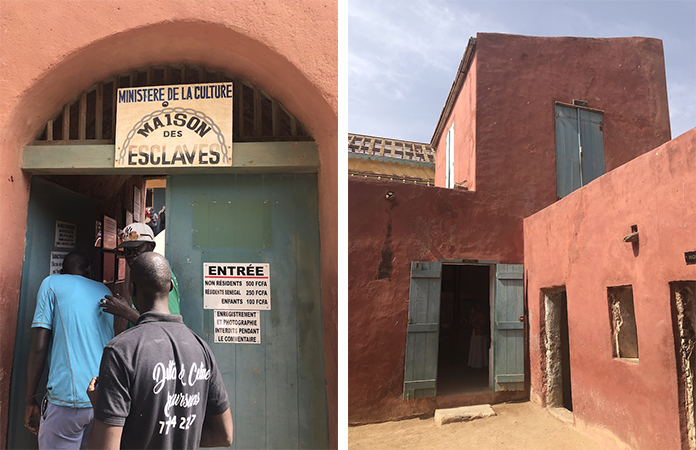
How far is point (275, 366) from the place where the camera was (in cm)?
344

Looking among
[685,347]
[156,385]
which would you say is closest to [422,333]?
[685,347]

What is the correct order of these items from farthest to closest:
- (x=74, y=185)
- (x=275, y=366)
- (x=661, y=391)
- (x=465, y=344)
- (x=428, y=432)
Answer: (x=465, y=344), (x=428, y=432), (x=661, y=391), (x=74, y=185), (x=275, y=366)

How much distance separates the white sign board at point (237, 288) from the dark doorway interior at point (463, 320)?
719cm

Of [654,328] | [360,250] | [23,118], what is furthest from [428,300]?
[23,118]

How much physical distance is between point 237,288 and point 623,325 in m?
4.48

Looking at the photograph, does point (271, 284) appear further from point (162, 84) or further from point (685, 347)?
point (685, 347)

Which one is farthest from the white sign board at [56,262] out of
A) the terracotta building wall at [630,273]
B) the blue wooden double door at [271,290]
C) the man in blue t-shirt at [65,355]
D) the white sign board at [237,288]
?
the terracotta building wall at [630,273]

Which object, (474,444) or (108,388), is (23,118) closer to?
(108,388)

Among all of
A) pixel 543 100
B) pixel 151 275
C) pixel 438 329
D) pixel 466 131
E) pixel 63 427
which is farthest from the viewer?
pixel 466 131

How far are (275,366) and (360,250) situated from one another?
3683 mm

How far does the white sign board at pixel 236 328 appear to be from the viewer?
3.43m

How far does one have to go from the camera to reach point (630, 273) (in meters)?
5.04

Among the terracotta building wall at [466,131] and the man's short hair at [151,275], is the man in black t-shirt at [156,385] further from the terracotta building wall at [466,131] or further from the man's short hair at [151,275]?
the terracotta building wall at [466,131]

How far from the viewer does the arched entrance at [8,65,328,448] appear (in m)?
3.36
